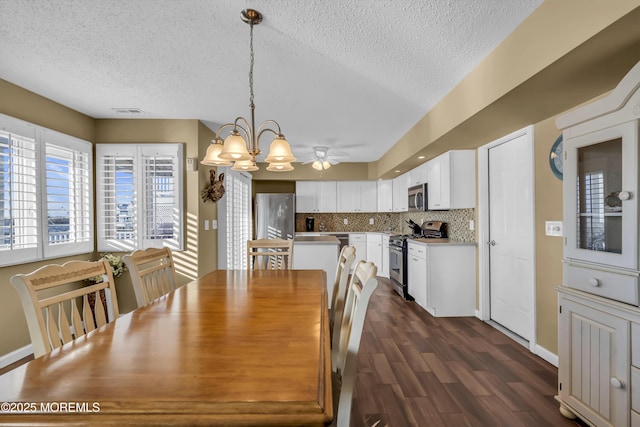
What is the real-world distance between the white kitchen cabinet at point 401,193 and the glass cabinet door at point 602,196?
3.66 metres

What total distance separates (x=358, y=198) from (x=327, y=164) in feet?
6.66

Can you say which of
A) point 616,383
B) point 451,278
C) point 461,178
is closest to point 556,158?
point 461,178

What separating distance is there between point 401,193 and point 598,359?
14.5 feet

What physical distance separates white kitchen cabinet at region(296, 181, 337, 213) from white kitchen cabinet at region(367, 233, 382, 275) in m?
1.00

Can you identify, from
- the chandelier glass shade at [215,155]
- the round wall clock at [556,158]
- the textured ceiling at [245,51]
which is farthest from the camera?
the round wall clock at [556,158]

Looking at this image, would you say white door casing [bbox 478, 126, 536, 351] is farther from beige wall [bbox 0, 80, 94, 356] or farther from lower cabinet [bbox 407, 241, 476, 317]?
beige wall [bbox 0, 80, 94, 356]

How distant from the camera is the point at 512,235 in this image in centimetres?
316

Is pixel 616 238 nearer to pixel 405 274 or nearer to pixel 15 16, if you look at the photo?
pixel 405 274

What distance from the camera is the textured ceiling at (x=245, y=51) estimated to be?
1.74 metres

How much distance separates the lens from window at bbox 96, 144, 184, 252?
141 inches

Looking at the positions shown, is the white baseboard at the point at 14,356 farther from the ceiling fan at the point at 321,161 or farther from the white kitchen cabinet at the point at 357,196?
the white kitchen cabinet at the point at 357,196

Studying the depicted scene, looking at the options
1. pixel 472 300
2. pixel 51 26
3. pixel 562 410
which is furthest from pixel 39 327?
pixel 472 300

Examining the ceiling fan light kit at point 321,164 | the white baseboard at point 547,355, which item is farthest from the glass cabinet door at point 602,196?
the ceiling fan light kit at point 321,164

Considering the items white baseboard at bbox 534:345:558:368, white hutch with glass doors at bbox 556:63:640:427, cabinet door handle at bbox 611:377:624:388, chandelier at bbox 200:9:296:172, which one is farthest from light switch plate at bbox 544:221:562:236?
chandelier at bbox 200:9:296:172
